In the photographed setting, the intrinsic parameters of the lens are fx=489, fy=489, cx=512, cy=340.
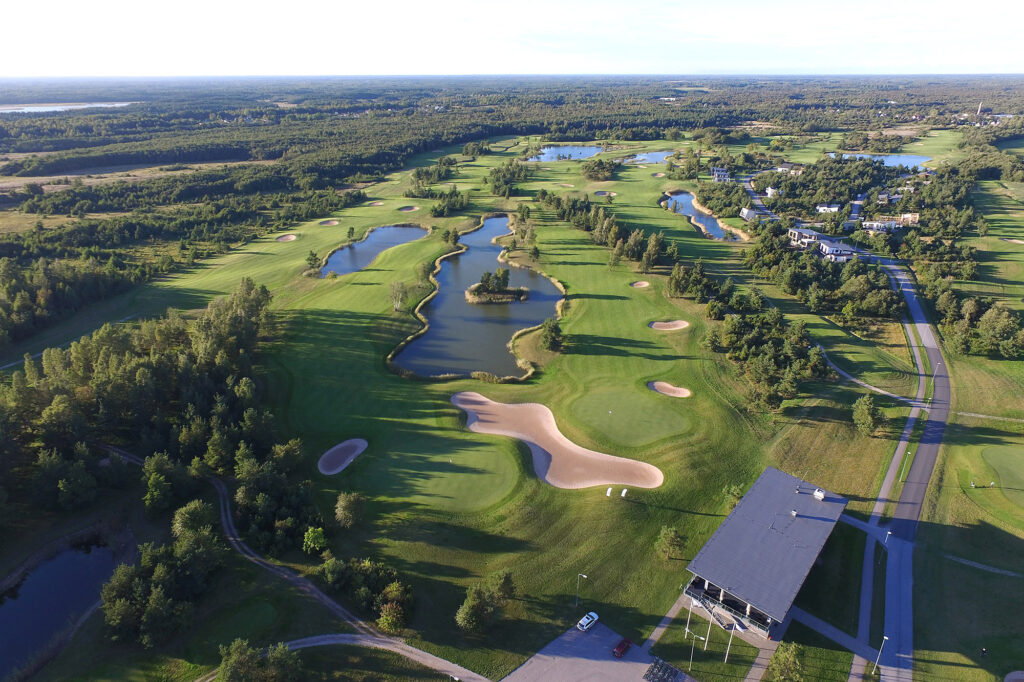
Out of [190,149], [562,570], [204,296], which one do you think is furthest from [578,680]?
[190,149]

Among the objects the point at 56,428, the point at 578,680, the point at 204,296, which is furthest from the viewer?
the point at 204,296

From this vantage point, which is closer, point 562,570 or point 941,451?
point 562,570

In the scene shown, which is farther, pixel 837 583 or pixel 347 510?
pixel 347 510

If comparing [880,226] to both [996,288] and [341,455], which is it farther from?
[341,455]

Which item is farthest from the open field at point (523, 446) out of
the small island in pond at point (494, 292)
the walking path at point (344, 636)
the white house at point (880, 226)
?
the white house at point (880, 226)

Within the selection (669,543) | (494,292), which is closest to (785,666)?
(669,543)

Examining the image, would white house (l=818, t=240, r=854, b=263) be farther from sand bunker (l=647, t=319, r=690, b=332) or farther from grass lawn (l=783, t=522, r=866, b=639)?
grass lawn (l=783, t=522, r=866, b=639)

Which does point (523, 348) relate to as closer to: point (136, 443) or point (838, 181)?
point (136, 443)
